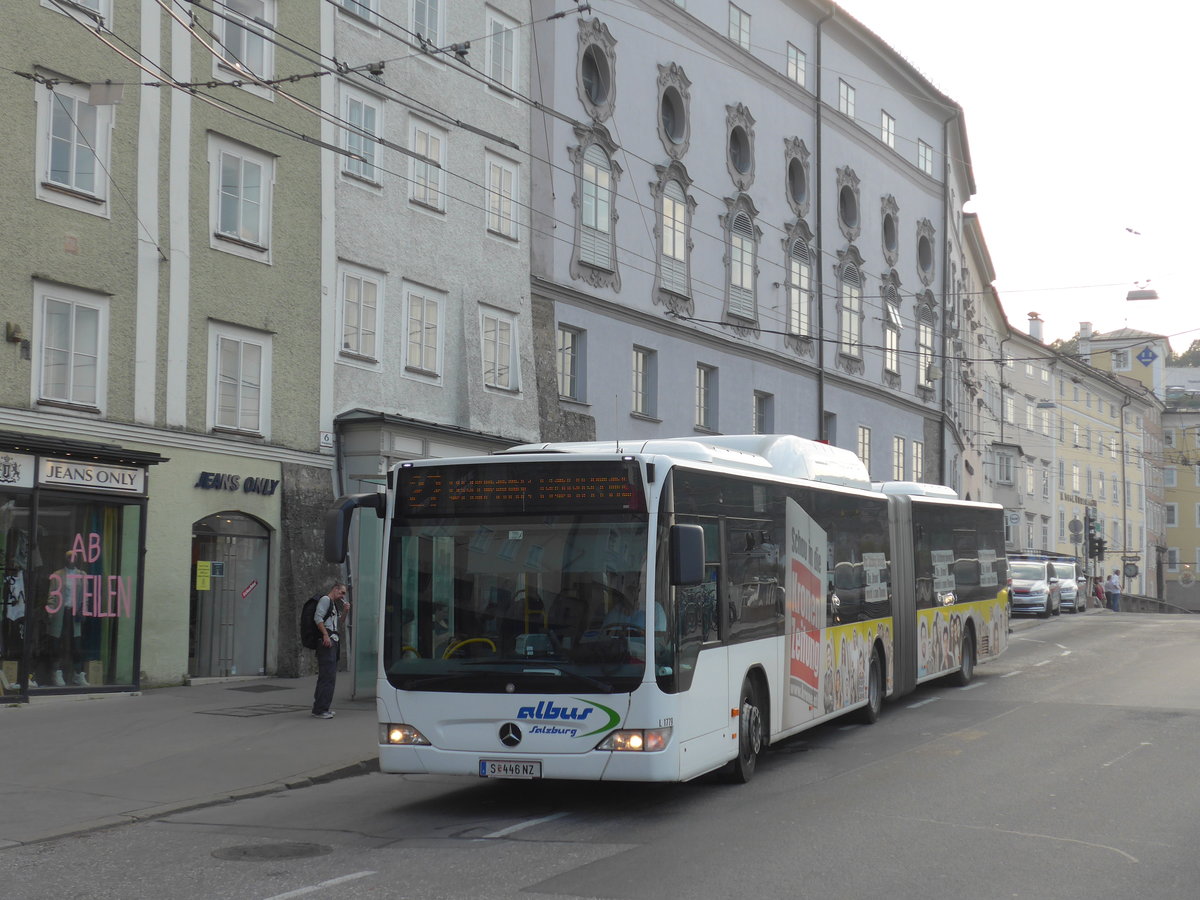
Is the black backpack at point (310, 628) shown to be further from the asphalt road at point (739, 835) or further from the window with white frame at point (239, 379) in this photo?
the window with white frame at point (239, 379)

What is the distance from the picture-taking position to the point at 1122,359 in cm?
9194

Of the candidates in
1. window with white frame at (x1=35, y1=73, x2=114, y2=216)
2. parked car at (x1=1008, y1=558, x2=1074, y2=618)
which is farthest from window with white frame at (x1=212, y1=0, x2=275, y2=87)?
parked car at (x1=1008, y1=558, x2=1074, y2=618)

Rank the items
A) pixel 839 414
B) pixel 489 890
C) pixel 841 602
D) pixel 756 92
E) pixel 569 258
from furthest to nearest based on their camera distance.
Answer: pixel 839 414 → pixel 756 92 → pixel 569 258 → pixel 841 602 → pixel 489 890

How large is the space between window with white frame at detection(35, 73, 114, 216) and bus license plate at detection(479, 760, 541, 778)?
1115 cm

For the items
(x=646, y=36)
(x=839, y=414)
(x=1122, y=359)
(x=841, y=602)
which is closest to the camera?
(x=841, y=602)

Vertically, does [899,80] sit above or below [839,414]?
above

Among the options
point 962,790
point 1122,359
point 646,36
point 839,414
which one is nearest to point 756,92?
point 646,36

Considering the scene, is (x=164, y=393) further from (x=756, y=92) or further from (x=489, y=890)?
(x=756, y=92)

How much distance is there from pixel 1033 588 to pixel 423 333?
26.8 meters

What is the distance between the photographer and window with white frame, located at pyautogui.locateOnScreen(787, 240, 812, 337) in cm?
3875

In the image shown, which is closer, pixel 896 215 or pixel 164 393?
pixel 164 393

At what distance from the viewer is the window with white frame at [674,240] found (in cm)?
3291

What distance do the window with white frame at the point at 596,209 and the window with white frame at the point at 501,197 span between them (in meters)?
2.38

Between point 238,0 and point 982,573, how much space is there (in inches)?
559
